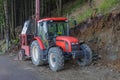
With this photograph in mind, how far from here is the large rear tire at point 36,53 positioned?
43.5ft

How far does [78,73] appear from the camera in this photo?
11414mm

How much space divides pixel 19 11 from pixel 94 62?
24149 mm

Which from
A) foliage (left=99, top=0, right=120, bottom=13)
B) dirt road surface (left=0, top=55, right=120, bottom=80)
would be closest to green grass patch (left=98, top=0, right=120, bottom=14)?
foliage (left=99, top=0, right=120, bottom=13)

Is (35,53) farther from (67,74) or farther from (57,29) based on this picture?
(67,74)

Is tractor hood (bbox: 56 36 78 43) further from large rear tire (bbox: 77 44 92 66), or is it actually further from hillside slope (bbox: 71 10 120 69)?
hillside slope (bbox: 71 10 120 69)

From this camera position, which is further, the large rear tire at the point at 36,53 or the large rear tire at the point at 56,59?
the large rear tire at the point at 36,53

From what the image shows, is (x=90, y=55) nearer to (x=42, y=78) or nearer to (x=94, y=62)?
(x=94, y=62)

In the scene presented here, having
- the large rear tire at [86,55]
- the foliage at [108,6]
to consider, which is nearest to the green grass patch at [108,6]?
the foliage at [108,6]

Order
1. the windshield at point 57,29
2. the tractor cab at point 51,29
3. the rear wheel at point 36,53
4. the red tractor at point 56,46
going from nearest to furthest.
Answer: the red tractor at point 56,46 < the tractor cab at point 51,29 < the windshield at point 57,29 < the rear wheel at point 36,53

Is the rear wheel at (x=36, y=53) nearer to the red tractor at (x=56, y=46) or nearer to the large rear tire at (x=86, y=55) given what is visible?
the red tractor at (x=56, y=46)

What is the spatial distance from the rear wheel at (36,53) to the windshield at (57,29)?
985 mm

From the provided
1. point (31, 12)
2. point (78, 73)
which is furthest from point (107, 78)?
point (31, 12)

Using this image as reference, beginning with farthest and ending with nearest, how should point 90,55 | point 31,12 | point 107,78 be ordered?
point 31,12 → point 90,55 → point 107,78

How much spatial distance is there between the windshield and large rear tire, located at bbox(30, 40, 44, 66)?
0.98m
